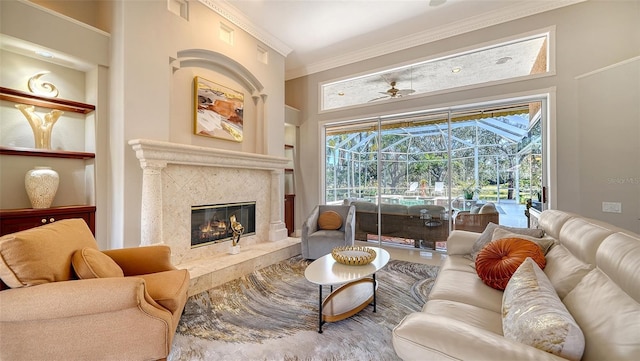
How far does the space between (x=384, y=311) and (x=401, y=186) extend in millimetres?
2718

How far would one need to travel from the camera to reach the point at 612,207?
10.1ft

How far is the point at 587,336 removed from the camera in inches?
38.4

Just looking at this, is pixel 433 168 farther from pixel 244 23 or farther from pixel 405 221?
pixel 244 23

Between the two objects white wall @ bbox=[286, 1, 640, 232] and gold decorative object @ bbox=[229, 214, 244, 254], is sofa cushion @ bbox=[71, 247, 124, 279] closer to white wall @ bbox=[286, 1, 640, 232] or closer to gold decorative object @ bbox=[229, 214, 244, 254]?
gold decorative object @ bbox=[229, 214, 244, 254]

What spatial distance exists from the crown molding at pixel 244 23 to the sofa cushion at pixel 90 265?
3.26 meters

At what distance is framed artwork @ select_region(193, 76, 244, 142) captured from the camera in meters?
3.55

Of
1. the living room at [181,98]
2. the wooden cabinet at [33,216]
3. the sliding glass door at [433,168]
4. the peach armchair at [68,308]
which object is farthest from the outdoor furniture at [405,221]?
the wooden cabinet at [33,216]

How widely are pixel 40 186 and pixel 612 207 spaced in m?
5.94

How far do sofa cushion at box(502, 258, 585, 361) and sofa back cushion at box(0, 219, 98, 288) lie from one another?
89.2 inches

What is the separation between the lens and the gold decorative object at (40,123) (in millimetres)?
2578

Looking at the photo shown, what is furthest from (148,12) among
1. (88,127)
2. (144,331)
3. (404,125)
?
(404,125)

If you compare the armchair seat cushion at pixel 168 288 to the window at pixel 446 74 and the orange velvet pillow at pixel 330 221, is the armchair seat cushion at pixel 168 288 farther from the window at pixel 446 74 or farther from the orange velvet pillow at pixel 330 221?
the window at pixel 446 74

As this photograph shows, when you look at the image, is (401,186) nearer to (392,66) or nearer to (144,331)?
(392,66)

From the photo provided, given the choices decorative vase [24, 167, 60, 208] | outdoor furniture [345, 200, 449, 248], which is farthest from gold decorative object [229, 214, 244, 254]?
outdoor furniture [345, 200, 449, 248]
